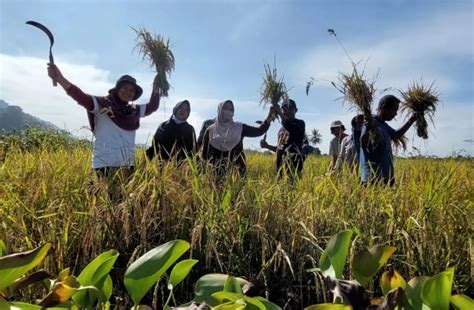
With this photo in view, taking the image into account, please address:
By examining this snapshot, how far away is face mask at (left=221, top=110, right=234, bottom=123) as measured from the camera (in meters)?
3.87

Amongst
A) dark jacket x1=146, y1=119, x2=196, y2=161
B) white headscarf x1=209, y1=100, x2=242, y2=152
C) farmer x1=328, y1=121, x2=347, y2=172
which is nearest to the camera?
dark jacket x1=146, y1=119, x2=196, y2=161

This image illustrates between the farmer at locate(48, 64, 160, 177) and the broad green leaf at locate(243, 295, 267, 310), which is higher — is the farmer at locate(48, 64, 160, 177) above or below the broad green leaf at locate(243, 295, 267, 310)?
above

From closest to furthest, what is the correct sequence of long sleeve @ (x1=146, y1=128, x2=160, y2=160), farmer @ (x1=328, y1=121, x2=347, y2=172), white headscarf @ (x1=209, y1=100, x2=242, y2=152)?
long sleeve @ (x1=146, y1=128, x2=160, y2=160) → white headscarf @ (x1=209, y1=100, x2=242, y2=152) → farmer @ (x1=328, y1=121, x2=347, y2=172)

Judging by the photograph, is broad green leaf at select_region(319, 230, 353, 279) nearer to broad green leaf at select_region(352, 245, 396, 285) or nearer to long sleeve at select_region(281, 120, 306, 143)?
broad green leaf at select_region(352, 245, 396, 285)

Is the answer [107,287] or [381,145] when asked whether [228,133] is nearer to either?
[381,145]

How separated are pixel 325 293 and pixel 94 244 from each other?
101cm

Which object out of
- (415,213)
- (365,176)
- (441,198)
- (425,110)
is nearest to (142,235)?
(415,213)

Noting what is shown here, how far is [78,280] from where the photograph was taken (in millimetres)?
815

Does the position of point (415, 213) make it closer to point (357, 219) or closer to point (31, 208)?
point (357, 219)

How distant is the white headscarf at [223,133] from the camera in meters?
3.81

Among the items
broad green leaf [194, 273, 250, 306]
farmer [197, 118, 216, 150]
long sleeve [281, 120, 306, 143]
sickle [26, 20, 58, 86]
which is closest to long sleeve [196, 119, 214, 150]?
farmer [197, 118, 216, 150]

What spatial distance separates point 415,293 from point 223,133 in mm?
3171

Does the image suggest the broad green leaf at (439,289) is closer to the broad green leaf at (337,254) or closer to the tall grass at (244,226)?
the broad green leaf at (337,254)

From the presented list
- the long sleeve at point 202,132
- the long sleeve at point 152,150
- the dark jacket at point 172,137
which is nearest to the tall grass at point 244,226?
the long sleeve at point 152,150
